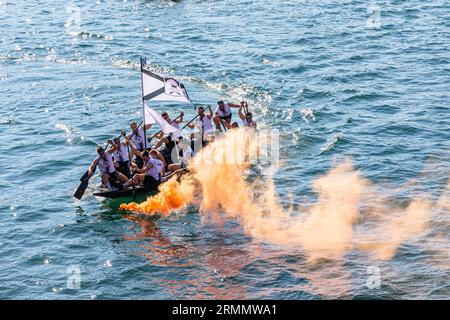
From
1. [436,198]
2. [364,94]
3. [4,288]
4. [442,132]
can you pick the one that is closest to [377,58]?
[364,94]

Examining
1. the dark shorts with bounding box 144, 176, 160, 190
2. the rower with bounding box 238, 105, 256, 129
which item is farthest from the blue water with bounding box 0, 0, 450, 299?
the rower with bounding box 238, 105, 256, 129

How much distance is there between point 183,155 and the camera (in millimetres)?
31844

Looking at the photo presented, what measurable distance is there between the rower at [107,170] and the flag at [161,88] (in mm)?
3145

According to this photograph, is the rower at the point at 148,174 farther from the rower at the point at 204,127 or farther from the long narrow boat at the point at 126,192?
the rower at the point at 204,127

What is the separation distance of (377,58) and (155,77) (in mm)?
22642

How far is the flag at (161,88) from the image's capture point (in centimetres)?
2908

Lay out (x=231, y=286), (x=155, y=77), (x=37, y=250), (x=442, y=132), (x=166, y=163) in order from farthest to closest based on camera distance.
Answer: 1. (x=442, y=132)
2. (x=166, y=163)
3. (x=155, y=77)
4. (x=37, y=250)
5. (x=231, y=286)

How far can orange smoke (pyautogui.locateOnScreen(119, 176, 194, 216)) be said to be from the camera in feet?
95.7

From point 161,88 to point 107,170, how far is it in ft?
14.0

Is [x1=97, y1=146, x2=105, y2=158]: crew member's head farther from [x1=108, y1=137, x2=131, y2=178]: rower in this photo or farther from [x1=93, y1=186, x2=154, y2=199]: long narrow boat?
[x1=93, y1=186, x2=154, y2=199]: long narrow boat

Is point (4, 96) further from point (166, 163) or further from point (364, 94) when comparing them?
point (364, 94)

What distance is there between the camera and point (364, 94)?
41.2 m

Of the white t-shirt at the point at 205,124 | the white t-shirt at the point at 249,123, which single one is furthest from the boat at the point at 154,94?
the white t-shirt at the point at 249,123

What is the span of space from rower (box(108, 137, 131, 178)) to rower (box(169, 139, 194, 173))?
6.45 feet
